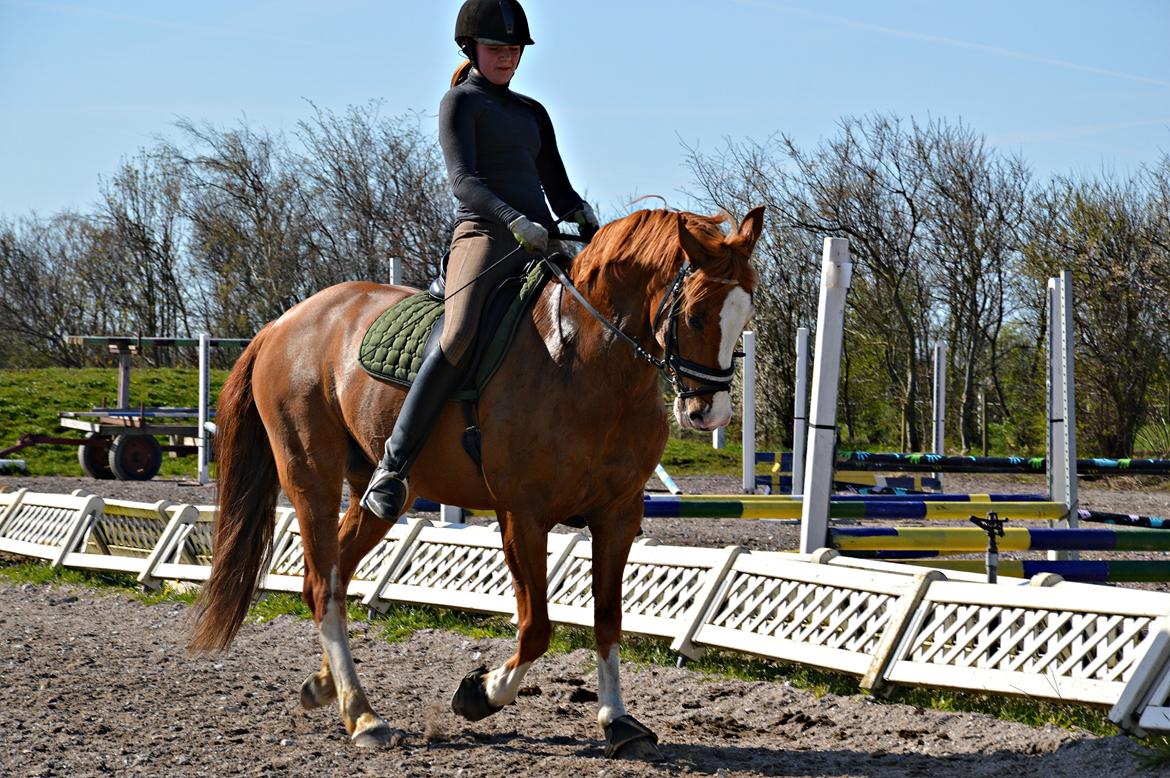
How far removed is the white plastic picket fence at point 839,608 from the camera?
4.36m

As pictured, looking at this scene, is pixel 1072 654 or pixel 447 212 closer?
pixel 1072 654

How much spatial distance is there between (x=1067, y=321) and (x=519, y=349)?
5002 mm

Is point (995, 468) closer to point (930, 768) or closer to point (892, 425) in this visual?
point (930, 768)

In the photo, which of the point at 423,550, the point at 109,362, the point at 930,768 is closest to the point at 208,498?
the point at 423,550

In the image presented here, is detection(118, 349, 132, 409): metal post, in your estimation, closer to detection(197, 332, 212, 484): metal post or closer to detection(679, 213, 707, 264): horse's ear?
detection(197, 332, 212, 484): metal post

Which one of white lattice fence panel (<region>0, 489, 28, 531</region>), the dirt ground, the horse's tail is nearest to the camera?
the dirt ground

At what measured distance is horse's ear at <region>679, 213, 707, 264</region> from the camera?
12.9 feet

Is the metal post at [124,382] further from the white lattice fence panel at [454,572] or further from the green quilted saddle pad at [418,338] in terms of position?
the green quilted saddle pad at [418,338]

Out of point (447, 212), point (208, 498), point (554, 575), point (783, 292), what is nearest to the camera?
point (554, 575)

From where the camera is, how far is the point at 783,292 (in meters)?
27.0

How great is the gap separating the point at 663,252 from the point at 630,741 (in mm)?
1747

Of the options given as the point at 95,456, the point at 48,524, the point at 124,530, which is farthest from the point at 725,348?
the point at 95,456

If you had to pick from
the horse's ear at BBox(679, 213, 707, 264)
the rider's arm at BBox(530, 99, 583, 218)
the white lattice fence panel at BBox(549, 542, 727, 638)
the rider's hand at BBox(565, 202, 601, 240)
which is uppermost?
the rider's arm at BBox(530, 99, 583, 218)

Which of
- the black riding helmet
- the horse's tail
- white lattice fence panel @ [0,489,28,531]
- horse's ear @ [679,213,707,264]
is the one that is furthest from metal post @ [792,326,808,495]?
horse's ear @ [679,213,707,264]
